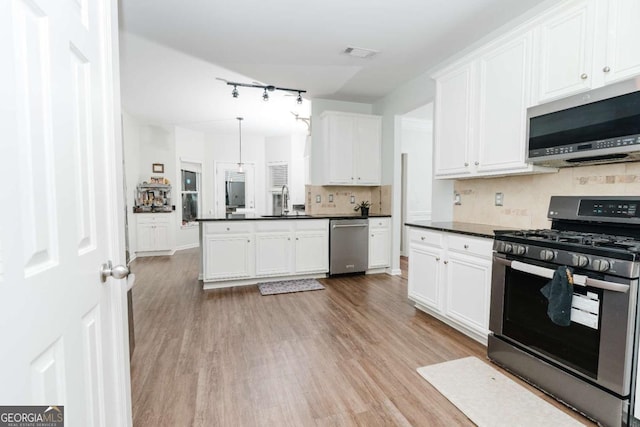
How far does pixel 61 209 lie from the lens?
2.49 feet

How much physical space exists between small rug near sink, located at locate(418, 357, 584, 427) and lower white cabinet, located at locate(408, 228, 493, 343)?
399 mm

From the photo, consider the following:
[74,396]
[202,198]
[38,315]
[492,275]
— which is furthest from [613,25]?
[202,198]

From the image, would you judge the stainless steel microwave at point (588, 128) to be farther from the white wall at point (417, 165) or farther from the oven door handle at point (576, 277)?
the white wall at point (417, 165)

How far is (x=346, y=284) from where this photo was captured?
4191 mm

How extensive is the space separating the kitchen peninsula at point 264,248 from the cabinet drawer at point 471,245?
6.54 ft

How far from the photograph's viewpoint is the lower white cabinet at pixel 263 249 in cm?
388

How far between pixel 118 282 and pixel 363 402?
58.9 inches

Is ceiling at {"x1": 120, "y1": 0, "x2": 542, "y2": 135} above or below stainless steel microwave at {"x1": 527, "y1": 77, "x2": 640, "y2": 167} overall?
above

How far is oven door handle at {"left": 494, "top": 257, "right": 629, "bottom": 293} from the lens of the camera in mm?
1524

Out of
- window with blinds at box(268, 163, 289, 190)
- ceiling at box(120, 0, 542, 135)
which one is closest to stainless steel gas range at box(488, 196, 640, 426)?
ceiling at box(120, 0, 542, 135)

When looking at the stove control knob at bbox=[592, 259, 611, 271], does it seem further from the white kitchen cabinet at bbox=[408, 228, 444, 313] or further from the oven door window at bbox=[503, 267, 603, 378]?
the white kitchen cabinet at bbox=[408, 228, 444, 313]

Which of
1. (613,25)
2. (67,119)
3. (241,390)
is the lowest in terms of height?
(241,390)

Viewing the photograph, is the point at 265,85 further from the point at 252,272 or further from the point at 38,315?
the point at 38,315

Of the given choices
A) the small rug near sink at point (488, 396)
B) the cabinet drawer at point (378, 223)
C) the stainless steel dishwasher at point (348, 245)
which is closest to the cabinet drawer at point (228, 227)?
the stainless steel dishwasher at point (348, 245)
